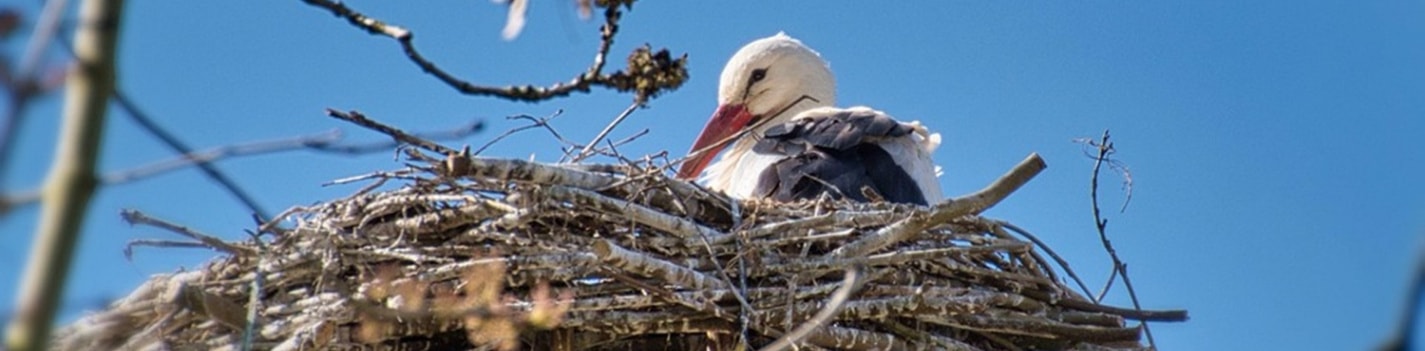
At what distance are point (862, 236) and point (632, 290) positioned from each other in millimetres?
494

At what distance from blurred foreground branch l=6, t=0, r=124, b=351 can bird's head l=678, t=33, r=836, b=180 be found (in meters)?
4.53

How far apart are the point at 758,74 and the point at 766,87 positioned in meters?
0.05

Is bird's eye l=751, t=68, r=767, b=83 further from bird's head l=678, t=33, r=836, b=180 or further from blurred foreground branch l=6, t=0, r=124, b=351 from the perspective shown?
blurred foreground branch l=6, t=0, r=124, b=351

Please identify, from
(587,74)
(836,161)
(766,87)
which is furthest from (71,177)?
(766,87)

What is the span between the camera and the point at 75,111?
132cm

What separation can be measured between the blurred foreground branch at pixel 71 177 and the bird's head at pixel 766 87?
14.8 feet

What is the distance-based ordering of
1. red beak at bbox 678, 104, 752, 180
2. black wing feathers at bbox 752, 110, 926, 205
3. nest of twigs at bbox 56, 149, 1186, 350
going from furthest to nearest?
1. red beak at bbox 678, 104, 752, 180
2. black wing feathers at bbox 752, 110, 926, 205
3. nest of twigs at bbox 56, 149, 1186, 350

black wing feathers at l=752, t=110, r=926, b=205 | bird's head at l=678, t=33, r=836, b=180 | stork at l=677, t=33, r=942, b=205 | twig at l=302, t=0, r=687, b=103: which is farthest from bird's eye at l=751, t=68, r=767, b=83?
twig at l=302, t=0, r=687, b=103

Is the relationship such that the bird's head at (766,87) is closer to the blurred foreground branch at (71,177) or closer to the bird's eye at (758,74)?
the bird's eye at (758,74)

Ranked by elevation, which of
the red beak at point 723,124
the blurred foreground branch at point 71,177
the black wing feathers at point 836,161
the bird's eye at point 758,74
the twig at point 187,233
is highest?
the bird's eye at point 758,74

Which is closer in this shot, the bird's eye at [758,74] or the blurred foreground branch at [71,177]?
the blurred foreground branch at [71,177]

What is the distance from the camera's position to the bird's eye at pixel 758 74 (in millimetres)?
6070

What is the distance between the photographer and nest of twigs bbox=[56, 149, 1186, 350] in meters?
3.32

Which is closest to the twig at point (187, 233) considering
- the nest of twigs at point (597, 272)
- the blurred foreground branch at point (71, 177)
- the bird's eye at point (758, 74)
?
the nest of twigs at point (597, 272)
